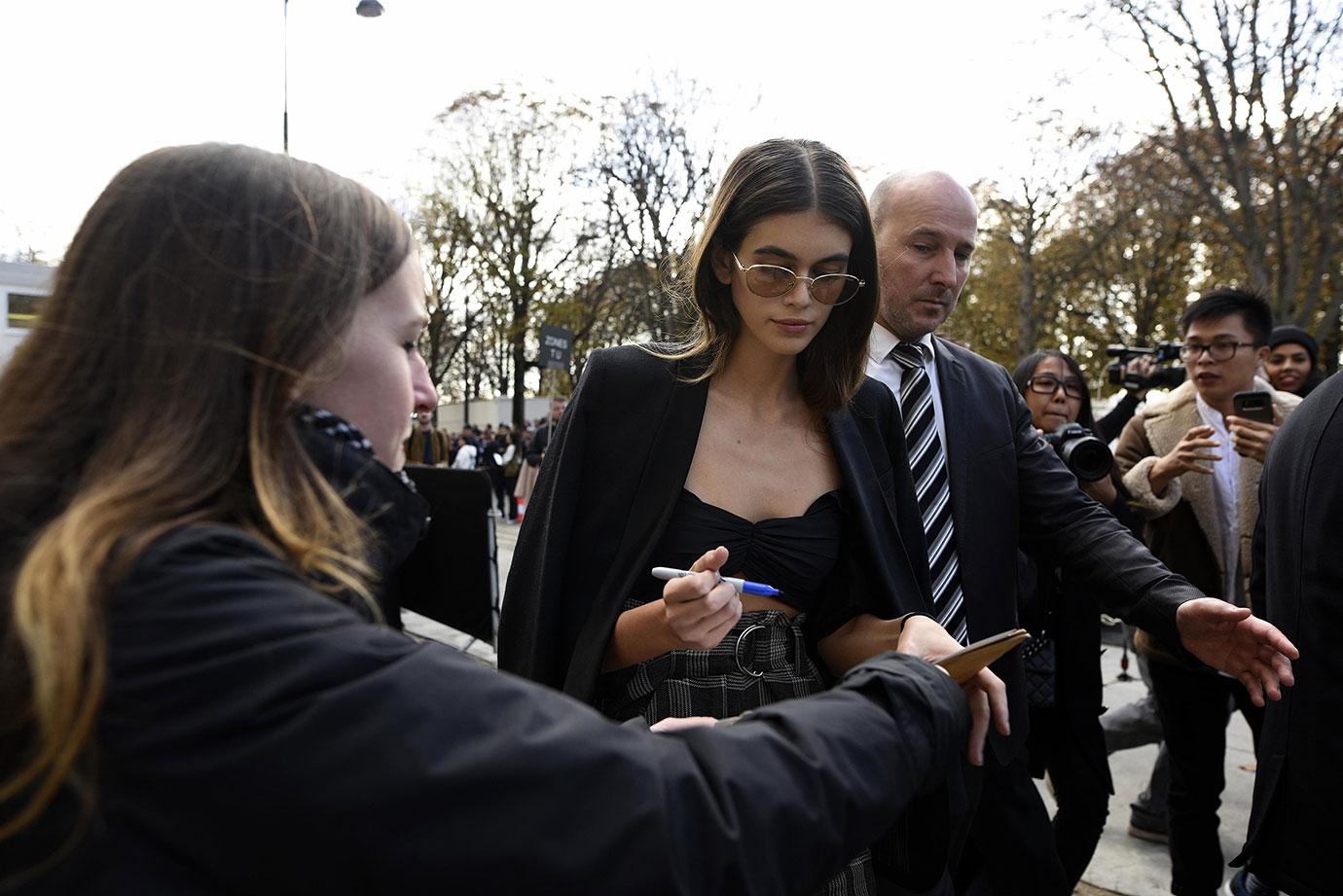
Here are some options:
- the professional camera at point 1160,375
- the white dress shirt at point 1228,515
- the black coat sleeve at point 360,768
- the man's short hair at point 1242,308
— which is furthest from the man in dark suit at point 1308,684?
the professional camera at point 1160,375

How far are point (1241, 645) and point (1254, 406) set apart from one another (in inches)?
66.8

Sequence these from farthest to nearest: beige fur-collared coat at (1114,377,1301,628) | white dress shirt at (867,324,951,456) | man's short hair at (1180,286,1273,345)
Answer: man's short hair at (1180,286,1273,345), beige fur-collared coat at (1114,377,1301,628), white dress shirt at (867,324,951,456)

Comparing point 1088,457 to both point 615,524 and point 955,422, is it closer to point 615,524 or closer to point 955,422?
point 955,422

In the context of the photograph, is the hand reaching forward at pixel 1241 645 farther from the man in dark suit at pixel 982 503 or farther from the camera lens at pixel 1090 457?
the camera lens at pixel 1090 457

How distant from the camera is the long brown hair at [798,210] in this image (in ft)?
7.34

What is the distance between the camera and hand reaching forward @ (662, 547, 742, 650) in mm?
1633

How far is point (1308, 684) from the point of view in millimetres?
2203

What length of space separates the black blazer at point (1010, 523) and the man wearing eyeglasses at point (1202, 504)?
0.96 meters

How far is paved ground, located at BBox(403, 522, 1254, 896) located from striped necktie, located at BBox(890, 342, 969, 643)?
5.93 feet

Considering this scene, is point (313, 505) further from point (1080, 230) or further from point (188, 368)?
point (1080, 230)

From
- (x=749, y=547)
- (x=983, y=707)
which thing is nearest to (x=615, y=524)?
(x=749, y=547)

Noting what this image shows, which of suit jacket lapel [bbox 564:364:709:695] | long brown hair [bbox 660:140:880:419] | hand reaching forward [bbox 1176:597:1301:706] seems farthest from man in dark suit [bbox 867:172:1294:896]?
suit jacket lapel [bbox 564:364:709:695]

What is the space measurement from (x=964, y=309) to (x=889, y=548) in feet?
116

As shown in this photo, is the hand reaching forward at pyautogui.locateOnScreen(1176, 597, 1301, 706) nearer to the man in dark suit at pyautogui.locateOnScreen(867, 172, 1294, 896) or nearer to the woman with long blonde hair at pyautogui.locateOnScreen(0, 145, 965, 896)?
the man in dark suit at pyautogui.locateOnScreen(867, 172, 1294, 896)
